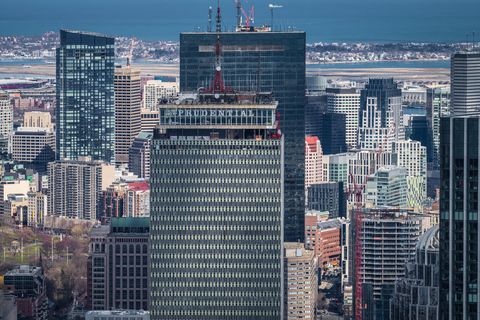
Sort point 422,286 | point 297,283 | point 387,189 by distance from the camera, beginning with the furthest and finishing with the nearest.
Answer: point 387,189 < point 297,283 < point 422,286

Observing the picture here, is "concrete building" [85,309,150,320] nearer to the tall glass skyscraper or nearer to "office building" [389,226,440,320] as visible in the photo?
"office building" [389,226,440,320]

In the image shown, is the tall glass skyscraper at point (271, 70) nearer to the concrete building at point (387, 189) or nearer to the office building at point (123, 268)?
the concrete building at point (387, 189)

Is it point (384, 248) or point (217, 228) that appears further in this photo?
point (384, 248)

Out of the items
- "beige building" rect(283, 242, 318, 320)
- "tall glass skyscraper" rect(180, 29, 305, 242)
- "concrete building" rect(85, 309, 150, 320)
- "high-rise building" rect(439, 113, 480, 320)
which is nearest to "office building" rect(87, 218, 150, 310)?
"beige building" rect(283, 242, 318, 320)

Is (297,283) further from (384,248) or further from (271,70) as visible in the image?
(271,70)

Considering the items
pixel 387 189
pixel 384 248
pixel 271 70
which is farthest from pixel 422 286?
pixel 387 189

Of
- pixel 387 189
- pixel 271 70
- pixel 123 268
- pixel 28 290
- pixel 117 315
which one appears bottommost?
pixel 28 290

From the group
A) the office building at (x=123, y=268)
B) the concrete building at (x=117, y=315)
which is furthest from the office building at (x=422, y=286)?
the office building at (x=123, y=268)
